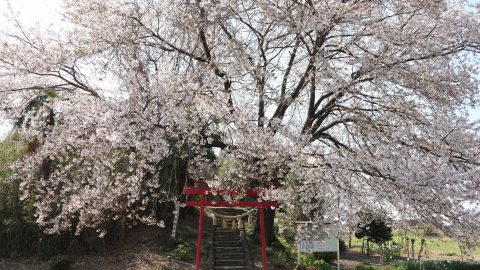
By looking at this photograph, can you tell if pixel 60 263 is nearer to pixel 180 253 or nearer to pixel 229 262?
pixel 180 253

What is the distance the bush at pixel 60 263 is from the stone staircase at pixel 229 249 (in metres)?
3.30

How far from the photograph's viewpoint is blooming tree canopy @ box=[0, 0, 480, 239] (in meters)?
6.27

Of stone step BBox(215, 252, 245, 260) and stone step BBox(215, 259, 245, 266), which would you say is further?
stone step BBox(215, 252, 245, 260)

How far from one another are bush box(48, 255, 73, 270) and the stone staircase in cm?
330

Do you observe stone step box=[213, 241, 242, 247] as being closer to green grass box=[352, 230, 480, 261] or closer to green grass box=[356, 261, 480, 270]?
green grass box=[356, 261, 480, 270]

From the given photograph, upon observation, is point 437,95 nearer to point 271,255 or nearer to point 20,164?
point 271,255

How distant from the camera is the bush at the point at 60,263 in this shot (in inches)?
384

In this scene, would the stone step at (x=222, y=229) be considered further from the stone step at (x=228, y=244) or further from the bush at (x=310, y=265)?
the bush at (x=310, y=265)

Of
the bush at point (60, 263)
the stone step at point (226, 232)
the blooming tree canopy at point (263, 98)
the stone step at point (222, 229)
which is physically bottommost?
the bush at point (60, 263)

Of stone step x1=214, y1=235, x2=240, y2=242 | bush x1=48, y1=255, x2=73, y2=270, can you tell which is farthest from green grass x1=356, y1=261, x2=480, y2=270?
bush x1=48, y1=255, x2=73, y2=270

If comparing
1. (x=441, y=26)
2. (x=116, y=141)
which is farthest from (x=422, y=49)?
(x=116, y=141)

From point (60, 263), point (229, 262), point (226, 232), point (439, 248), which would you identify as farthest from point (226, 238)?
point (439, 248)

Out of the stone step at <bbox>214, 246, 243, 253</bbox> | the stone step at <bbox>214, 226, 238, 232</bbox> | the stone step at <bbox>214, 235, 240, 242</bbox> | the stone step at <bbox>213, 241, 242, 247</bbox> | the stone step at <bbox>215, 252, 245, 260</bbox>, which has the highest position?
the stone step at <bbox>214, 226, 238, 232</bbox>

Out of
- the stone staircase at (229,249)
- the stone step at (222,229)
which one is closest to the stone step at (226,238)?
the stone staircase at (229,249)
